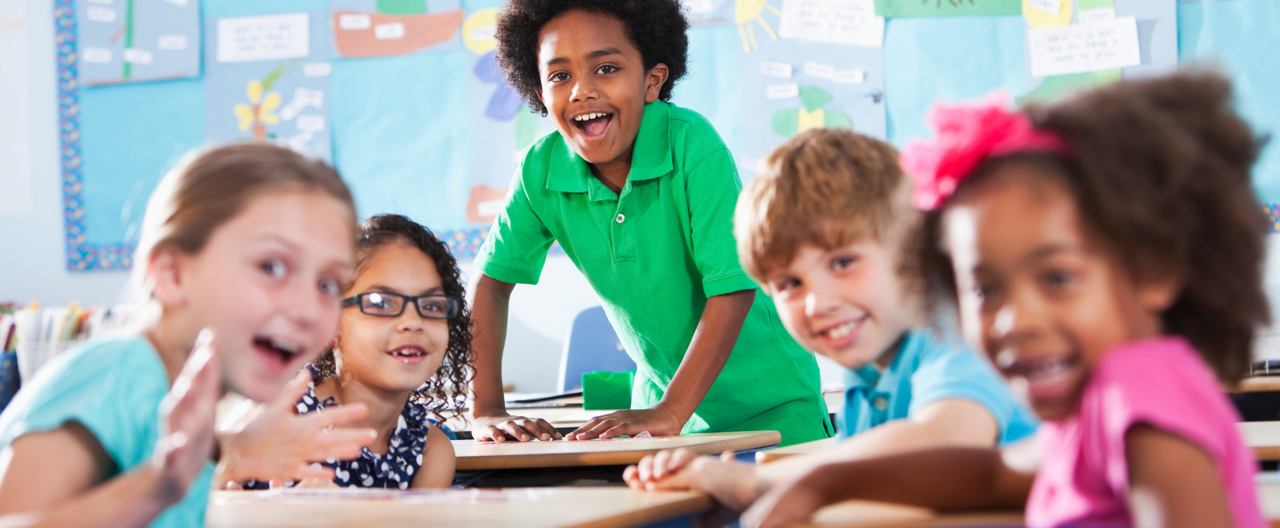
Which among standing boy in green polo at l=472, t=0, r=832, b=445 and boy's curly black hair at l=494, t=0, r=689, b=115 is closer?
standing boy in green polo at l=472, t=0, r=832, b=445

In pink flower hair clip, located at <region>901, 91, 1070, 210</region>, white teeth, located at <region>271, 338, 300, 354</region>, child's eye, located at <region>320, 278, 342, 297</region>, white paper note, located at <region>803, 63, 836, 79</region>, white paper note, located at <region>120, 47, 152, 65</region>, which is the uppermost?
white paper note, located at <region>120, 47, 152, 65</region>

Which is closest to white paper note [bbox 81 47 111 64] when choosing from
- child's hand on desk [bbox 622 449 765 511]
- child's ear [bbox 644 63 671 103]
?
child's ear [bbox 644 63 671 103]

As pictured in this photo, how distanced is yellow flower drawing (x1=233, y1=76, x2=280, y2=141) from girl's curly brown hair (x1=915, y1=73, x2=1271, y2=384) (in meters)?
3.31

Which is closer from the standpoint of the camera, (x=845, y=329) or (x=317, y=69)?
(x=845, y=329)

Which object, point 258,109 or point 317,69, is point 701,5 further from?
point 258,109

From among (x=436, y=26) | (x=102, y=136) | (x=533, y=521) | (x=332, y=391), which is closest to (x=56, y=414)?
(x=533, y=521)

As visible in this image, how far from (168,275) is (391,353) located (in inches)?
29.2

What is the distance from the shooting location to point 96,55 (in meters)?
3.68

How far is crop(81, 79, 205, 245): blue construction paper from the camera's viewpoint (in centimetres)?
365

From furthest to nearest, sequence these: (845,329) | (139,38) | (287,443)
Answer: (139,38) < (845,329) < (287,443)

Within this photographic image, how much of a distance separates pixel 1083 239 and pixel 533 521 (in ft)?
1.74

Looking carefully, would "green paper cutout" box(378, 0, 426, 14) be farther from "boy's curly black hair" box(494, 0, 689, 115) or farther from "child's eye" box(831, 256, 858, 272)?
"child's eye" box(831, 256, 858, 272)

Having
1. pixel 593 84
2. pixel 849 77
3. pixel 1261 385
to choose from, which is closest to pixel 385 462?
pixel 593 84

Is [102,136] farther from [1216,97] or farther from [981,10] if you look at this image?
[1216,97]
